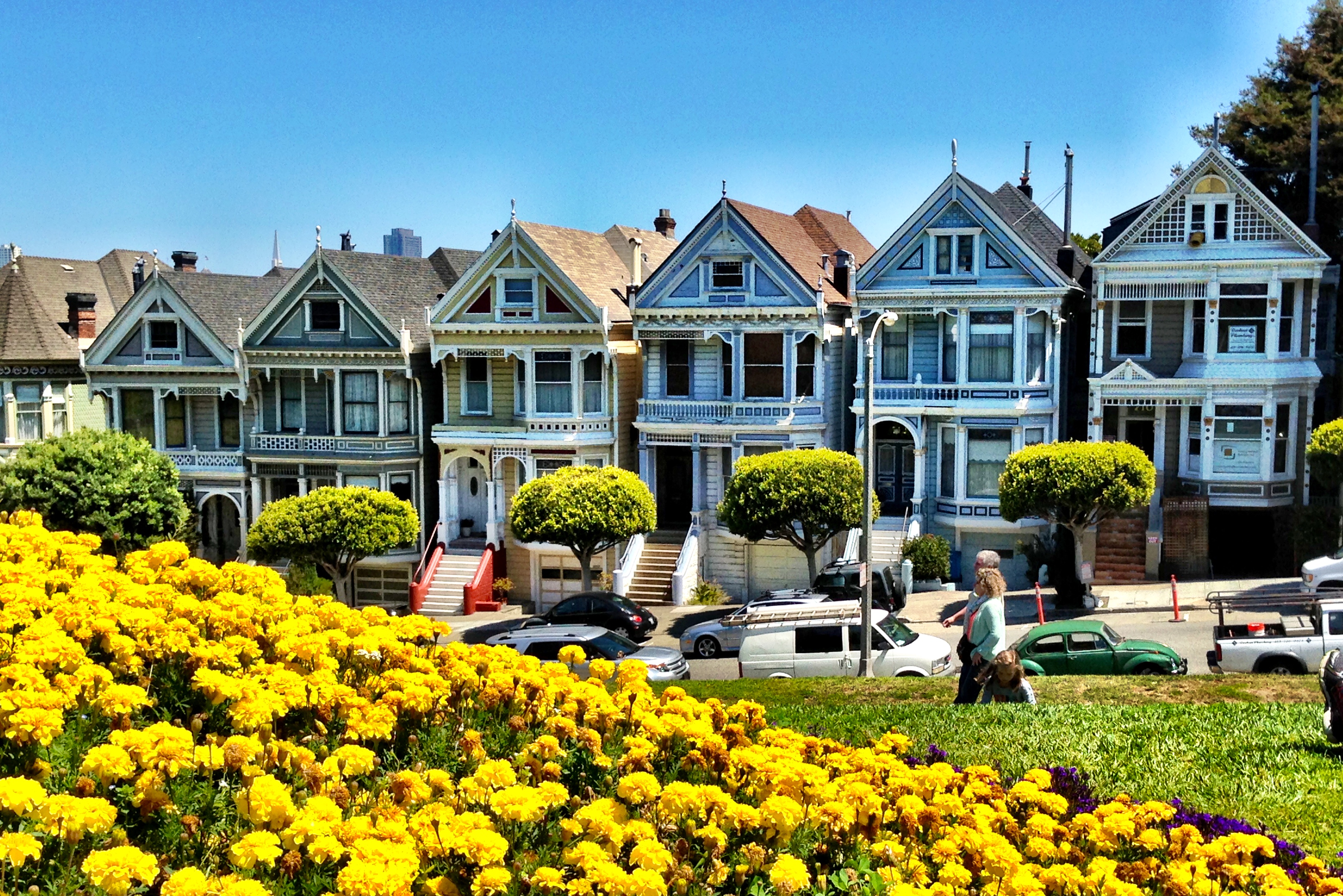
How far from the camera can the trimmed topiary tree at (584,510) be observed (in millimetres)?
37812

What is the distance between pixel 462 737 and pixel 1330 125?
39.3 metres

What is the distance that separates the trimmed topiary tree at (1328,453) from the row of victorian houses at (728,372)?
288cm

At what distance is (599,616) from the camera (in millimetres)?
35156

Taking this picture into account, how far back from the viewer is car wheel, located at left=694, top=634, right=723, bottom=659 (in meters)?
30.9

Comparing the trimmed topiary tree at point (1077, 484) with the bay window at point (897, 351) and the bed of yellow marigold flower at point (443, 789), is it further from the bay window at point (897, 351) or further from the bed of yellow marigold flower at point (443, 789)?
the bed of yellow marigold flower at point (443, 789)

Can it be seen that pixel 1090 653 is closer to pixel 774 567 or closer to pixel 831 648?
pixel 831 648

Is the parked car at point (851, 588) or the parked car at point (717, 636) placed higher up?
the parked car at point (851, 588)

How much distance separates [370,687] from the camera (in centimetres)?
1128

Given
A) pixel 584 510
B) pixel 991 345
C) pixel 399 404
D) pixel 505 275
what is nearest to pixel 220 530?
pixel 399 404

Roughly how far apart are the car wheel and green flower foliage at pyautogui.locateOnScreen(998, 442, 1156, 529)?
8.83 meters

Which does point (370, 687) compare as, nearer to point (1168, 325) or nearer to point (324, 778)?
point (324, 778)

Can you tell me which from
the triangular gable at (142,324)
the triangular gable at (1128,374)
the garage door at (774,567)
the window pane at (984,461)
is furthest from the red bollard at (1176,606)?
the triangular gable at (142,324)

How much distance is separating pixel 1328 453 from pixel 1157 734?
66.6 feet

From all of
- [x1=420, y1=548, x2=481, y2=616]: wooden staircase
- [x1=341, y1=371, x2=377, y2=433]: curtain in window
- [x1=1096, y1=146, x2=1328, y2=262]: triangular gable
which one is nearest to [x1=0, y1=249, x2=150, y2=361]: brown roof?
[x1=341, y1=371, x2=377, y2=433]: curtain in window
